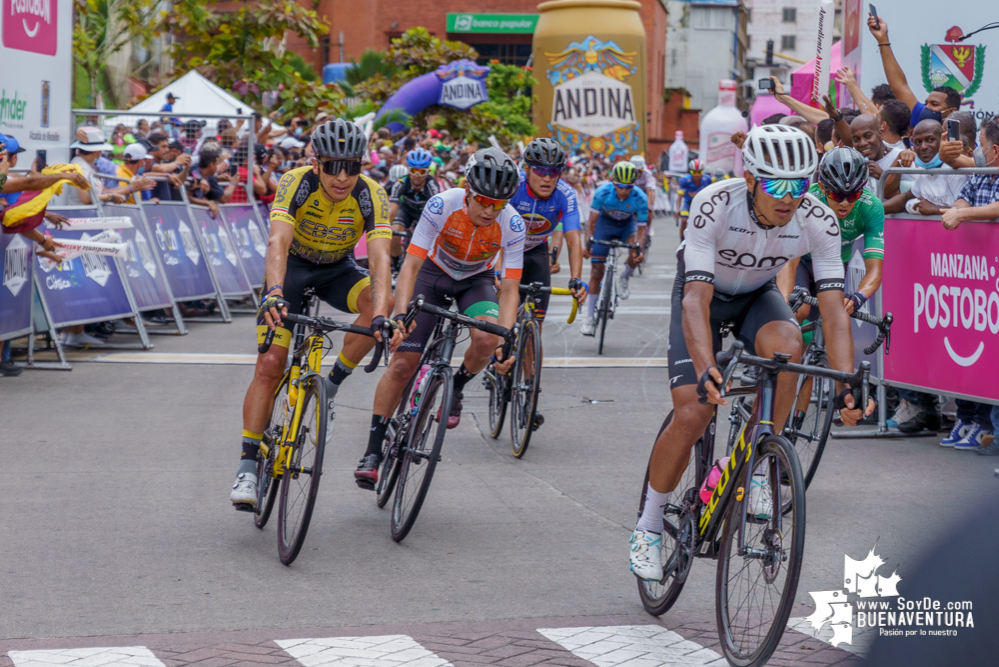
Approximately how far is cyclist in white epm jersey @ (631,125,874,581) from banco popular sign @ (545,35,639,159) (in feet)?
162

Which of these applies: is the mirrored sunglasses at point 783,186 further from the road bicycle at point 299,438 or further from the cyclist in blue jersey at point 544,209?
the cyclist in blue jersey at point 544,209

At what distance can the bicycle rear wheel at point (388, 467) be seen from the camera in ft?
21.4

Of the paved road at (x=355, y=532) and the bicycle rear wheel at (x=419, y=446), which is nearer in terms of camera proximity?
the paved road at (x=355, y=532)

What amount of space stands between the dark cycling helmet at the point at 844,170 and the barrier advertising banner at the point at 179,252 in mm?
8726

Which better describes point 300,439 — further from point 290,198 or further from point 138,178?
point 138,178

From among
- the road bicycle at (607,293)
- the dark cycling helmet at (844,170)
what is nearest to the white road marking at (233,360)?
the road bicycle at (607,293)

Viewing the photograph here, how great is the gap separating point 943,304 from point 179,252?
30.4 feet

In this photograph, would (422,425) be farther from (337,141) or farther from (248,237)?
(248,237)

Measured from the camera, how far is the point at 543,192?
30.9 feet

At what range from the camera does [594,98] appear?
5503cm

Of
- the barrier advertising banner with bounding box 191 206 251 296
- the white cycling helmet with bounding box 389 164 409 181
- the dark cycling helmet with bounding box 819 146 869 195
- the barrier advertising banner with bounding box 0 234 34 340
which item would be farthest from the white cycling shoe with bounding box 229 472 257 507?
the barrier advertising banner with bounding box 191 206 251 296

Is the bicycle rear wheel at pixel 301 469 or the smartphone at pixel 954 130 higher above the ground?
the smartphone at pixel 954 130

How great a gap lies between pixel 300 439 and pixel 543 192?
416 centimetres

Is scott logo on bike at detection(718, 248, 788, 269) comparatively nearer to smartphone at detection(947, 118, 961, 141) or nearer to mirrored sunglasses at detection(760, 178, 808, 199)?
mirrored sunglasses at detection(760, 178, 808, 199)
